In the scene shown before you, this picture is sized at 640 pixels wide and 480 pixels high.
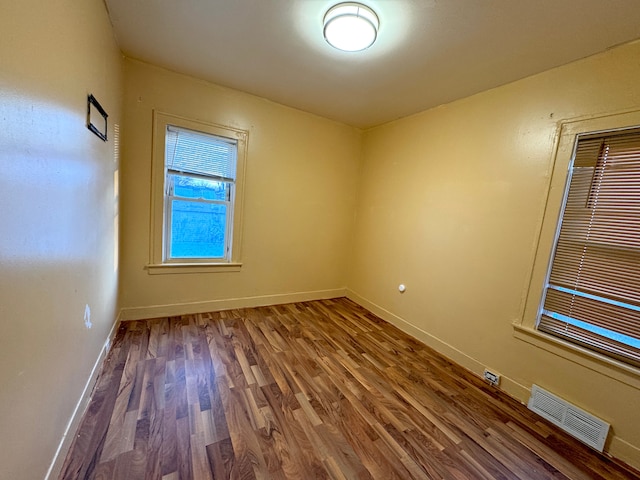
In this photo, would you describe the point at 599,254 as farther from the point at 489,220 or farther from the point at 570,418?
the point at 570,418

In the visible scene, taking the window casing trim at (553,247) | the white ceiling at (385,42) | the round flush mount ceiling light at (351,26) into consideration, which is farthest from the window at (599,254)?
the round flush mount ceiling light at (351,26)

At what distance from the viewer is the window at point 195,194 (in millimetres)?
2686

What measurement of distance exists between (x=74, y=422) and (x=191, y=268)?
1.69 meters

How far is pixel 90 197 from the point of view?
1.57m

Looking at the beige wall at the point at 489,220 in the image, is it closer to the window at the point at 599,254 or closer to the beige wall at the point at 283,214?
the beige wall at the point at 283,214

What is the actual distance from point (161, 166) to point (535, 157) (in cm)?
335

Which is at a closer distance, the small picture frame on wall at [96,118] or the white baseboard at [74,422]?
the white baseboard at [74,422]

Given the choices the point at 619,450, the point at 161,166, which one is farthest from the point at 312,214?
the point at 619,450

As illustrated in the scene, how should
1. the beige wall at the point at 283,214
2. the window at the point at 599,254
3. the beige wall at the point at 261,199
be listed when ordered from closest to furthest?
the beige wall at the point at 283,214, the window at the point at 599,254, the beige wall at the point at 261,199

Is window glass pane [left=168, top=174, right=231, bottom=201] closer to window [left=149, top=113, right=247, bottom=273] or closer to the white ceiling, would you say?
window [left=149, top=113, right=247, bottom=273]

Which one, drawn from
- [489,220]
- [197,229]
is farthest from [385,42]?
[197,229]

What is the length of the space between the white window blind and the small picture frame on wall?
0.87 m

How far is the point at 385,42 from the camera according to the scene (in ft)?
5.98

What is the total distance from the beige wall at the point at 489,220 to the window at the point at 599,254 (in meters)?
0.15
